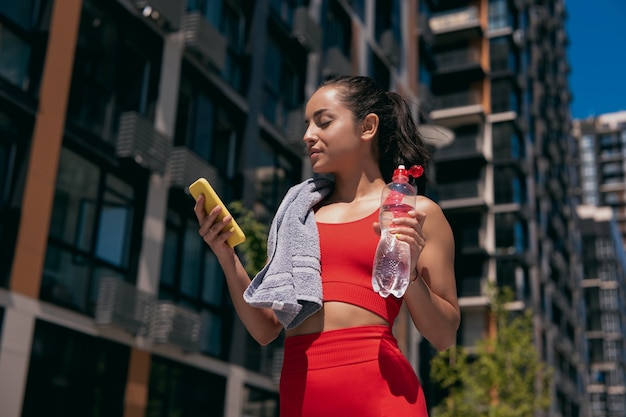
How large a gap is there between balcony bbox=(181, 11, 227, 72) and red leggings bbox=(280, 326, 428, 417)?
17739 mm

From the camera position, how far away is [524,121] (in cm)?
5106

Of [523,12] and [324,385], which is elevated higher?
[523,12]

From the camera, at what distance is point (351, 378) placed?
2637mm

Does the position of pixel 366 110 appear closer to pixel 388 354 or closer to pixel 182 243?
pixel 388 354

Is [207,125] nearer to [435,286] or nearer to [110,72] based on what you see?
[110,72]

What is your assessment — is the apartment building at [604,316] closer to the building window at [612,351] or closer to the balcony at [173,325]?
the building window at [612,351]

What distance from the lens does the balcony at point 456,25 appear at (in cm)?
4903

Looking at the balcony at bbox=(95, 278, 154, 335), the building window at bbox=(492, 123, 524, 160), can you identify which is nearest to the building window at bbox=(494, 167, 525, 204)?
the building window at bbox=(492, 123, 524, 160)

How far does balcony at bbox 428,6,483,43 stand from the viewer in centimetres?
4903

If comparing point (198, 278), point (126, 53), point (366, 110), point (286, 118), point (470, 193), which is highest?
point (470, 193)

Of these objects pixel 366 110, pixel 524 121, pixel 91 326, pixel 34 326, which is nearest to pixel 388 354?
pixel 366 110

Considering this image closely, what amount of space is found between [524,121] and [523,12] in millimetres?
8497

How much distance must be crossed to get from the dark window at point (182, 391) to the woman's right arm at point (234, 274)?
601 inches

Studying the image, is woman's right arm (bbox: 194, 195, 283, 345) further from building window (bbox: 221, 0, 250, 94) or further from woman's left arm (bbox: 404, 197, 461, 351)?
building window (bbox: 221, 0, 250, 94)
